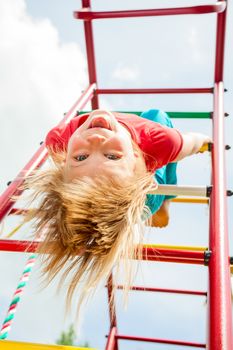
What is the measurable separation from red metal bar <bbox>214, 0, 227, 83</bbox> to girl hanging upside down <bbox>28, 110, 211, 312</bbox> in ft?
2.32

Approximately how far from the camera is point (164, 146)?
1.43 m

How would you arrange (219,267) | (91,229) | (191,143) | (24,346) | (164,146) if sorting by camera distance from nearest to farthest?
(24,346), (219,267), (91,229), (164,146), (191,143)

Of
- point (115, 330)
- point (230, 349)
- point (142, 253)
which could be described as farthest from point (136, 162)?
point (115, 330)

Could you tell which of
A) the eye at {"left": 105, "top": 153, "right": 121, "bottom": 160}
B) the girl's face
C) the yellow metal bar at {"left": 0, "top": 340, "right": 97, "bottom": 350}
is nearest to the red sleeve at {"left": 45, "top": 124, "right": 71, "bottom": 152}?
the girl's face

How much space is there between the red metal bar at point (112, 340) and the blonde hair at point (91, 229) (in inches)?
48.1

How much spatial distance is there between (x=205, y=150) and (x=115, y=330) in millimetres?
1099

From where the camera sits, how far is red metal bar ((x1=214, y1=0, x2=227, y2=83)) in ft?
6.49

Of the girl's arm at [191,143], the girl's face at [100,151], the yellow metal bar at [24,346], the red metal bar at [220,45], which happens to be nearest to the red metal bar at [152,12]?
the red metal bar at [220,45]

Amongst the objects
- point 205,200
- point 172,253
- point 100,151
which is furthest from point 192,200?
point 172,253

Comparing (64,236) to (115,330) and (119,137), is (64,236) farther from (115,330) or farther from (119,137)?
(115,330)

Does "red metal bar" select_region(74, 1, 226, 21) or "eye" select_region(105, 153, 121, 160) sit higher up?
"red metal bar" select_region(74, 1, 226, 21)

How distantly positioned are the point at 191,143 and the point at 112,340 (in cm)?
120

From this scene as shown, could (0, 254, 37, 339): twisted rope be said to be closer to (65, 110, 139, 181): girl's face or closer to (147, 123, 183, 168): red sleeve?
(65, 110, 139, 181): girl's face

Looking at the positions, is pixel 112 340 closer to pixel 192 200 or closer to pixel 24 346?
pixel 192 200
